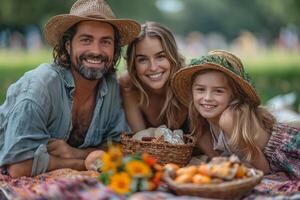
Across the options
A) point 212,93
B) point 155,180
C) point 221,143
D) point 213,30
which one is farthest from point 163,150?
point 213,30

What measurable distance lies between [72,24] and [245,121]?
5.31 feet

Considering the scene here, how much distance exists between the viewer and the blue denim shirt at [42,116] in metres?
4.98

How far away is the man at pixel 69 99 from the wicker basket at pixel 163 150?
410 millimetres

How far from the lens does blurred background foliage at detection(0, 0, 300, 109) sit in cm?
2105

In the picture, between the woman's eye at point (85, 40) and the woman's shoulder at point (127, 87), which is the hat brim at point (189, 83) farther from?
the woman's eye at point (85, 40)

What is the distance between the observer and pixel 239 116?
201 inches

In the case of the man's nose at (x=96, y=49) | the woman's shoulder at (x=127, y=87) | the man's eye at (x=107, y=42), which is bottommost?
the woman's shoulder at (x=127, y=87)

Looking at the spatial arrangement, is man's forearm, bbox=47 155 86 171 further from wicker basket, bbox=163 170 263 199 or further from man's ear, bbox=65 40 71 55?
wicker basket, bbox=163 170 263 199

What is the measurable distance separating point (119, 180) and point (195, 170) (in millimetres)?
507

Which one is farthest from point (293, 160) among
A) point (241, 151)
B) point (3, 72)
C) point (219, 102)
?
point (3, 72)

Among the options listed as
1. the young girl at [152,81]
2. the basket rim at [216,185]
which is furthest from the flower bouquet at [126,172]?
the young girl at [152,81]

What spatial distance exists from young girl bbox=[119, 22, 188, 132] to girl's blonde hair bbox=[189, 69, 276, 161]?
38 centimetres

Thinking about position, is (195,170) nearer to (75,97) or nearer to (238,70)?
(238,70)

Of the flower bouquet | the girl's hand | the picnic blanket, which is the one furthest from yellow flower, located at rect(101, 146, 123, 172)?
the girl's hand
